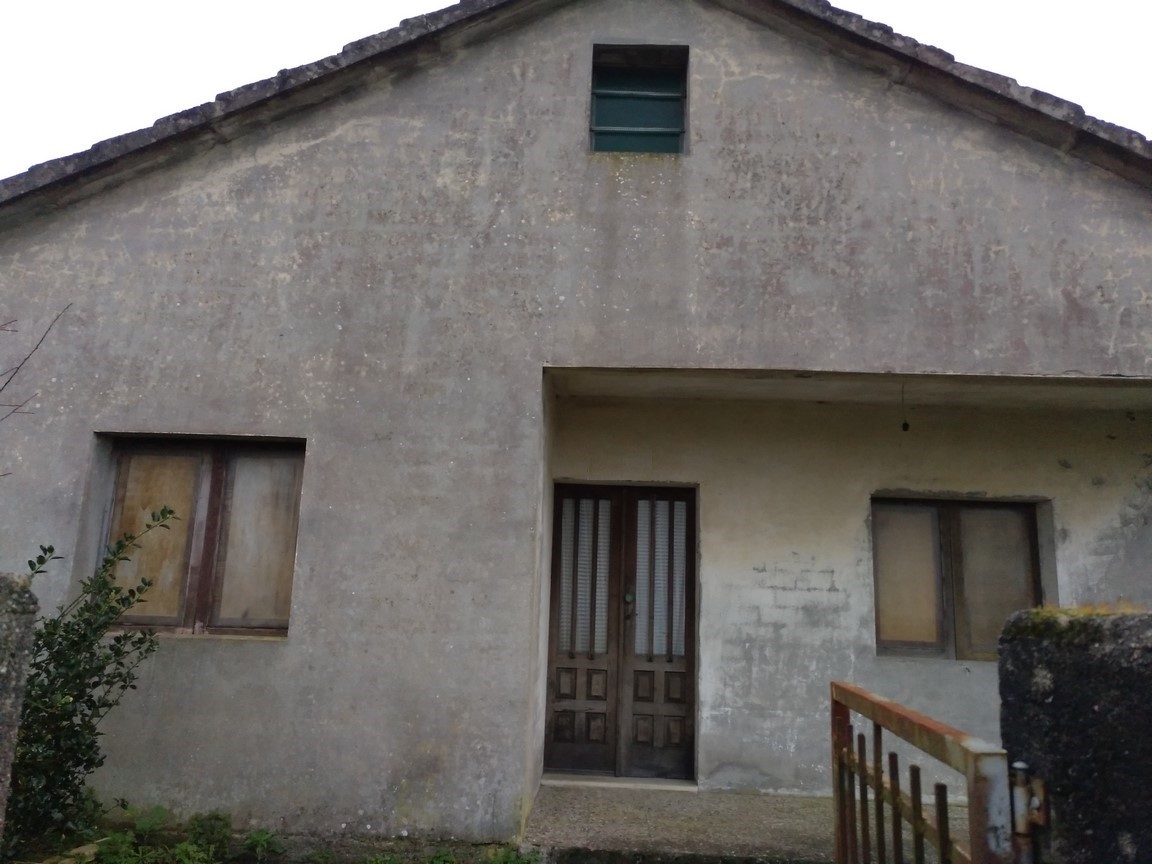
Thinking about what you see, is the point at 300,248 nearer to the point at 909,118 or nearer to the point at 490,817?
the point at 490,817

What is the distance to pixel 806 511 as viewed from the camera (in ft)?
21.1

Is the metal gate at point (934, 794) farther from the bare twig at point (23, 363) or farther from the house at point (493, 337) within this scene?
the bare twig at point (23, 363)

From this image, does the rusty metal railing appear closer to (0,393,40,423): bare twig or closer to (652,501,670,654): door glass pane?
(652,501,670,654): door glass pane

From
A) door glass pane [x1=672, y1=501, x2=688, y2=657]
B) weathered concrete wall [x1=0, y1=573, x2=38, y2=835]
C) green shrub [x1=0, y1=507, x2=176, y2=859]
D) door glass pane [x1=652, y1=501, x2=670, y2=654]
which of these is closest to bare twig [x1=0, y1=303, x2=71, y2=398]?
green shrub [x1=0, y1=507, x2=176, y2=859]

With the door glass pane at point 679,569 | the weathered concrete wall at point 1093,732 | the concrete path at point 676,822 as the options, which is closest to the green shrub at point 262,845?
the concrete path at point 676,822

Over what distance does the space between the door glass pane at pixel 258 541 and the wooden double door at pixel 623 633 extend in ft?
6.98

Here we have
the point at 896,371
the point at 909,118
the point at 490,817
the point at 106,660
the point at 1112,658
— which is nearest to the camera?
the point at 1112,658

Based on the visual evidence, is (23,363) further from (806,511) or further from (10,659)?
(806,511)

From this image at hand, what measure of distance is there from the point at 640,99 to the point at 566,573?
12.1ft

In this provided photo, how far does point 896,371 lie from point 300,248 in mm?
3976

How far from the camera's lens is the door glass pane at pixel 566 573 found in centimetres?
664

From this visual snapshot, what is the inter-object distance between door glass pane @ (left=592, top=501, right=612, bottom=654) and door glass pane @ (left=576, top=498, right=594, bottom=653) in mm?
65

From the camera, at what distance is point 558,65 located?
578cm

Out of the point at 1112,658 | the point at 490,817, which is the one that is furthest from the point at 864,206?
the point at 490,817
